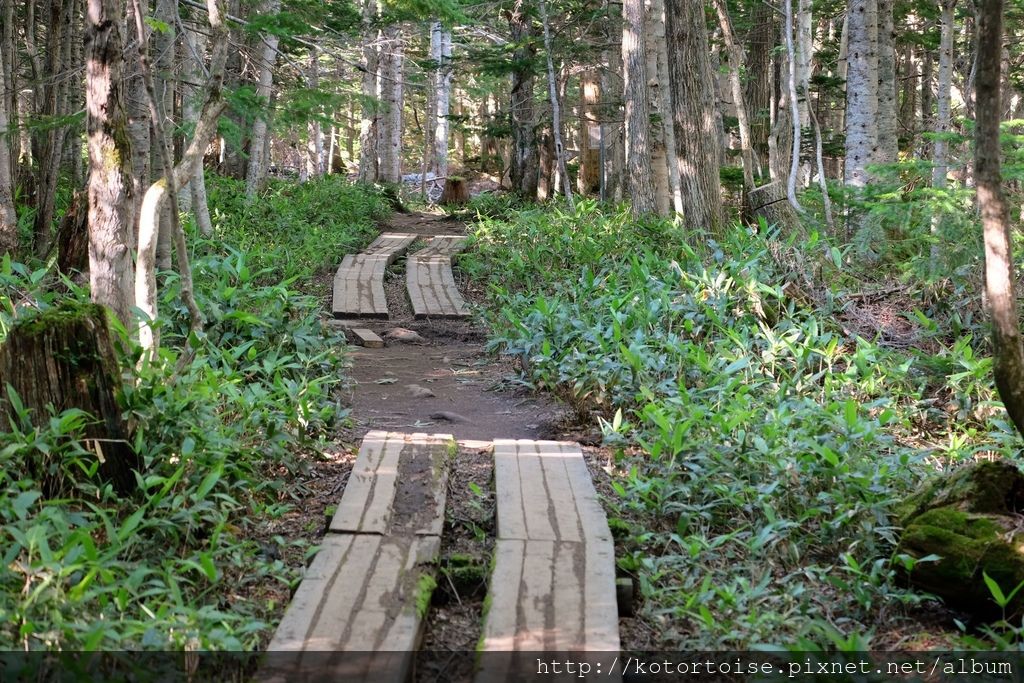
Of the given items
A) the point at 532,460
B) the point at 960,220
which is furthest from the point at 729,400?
the point at 960,220

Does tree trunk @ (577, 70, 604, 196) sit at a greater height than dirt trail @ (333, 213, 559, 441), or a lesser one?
greater

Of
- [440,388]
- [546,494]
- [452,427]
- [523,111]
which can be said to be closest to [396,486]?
[546,494]

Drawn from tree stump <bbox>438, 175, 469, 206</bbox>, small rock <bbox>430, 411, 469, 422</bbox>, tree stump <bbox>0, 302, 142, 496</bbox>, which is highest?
tree stump <bbox>438, 175, 469, 206</bbox>

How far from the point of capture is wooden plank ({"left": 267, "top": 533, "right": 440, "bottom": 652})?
11.6ft

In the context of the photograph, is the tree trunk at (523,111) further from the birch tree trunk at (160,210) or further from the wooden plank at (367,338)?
the birch tree trunk at (160,210)

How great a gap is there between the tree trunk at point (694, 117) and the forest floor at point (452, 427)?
316 centimetres

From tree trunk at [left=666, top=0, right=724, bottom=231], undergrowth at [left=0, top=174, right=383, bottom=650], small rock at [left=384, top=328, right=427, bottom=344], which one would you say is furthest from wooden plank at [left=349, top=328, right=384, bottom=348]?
tree trunk at [left=666, top=0, right=724, bottom=231]

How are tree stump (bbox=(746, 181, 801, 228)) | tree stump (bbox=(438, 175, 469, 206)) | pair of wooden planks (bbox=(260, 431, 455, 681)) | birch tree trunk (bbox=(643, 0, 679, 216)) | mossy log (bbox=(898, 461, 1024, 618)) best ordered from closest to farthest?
pair of wooden planks (bbox=(260, 431, 455, 681)) → mossy log (bbox=(898, 461, 1024, 618)) → tree stump (bbox=(746, 181, 801, 228)) → birch tree trunk (bbox=(643, 0, 679, 216)) → tree stump (bbox=(438, 175, 469, 206))

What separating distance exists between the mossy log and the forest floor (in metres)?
1.33

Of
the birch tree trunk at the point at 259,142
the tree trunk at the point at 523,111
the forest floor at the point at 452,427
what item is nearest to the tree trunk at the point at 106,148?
the forest floor at the point at 452,427

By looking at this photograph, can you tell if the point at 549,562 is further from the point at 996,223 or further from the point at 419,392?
the point at 419,392

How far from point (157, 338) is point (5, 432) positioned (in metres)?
1.27

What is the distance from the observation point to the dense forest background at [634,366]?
406cm

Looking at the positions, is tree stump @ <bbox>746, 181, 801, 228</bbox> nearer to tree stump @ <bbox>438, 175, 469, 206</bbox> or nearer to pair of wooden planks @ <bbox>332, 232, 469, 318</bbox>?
pair of wooden planks @ <bbox>332, 232, 469, 318</bbox>
